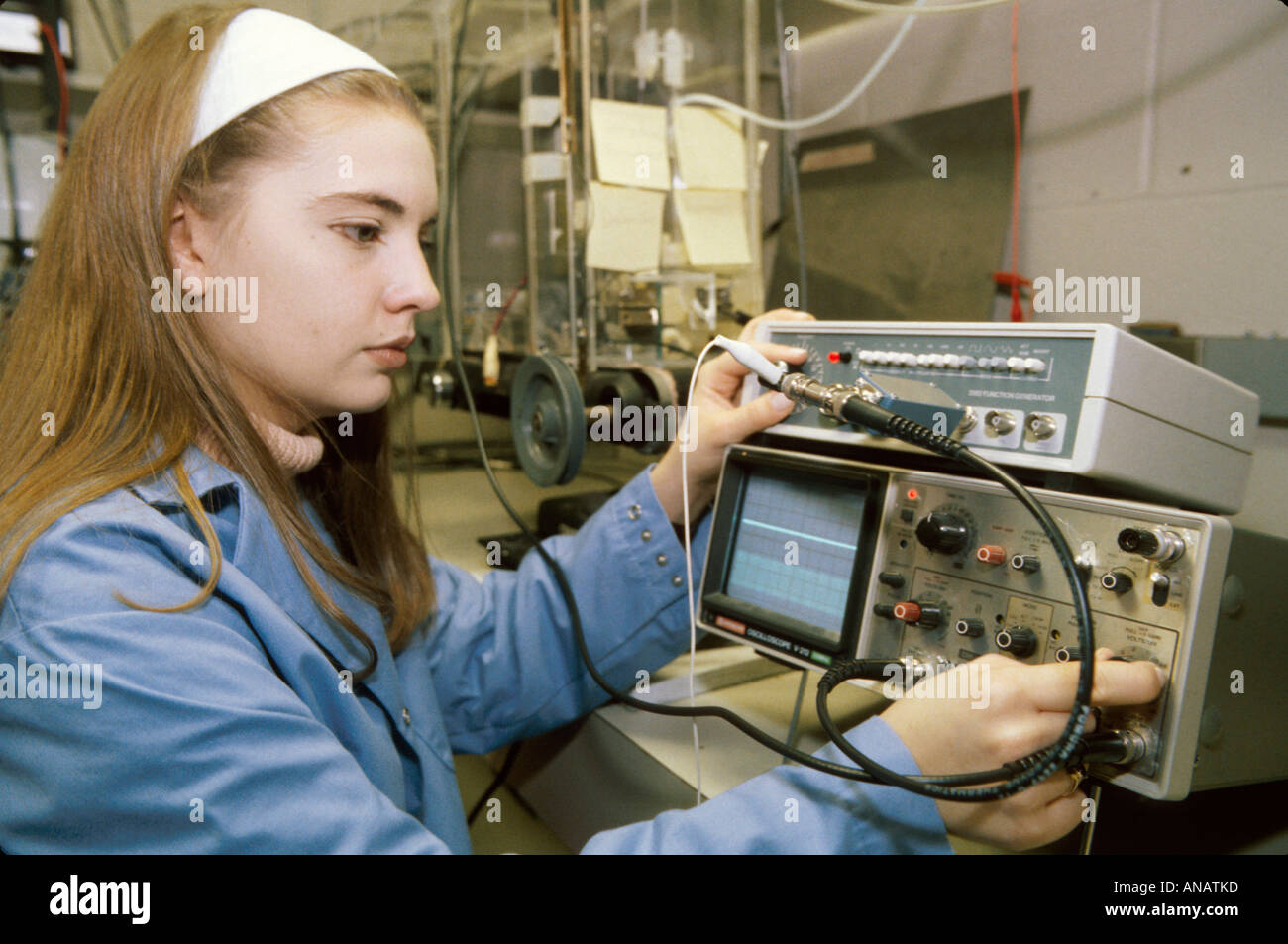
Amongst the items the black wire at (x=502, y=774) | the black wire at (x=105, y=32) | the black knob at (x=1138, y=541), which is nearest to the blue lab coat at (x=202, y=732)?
the black knob at (x=1138, y=541)

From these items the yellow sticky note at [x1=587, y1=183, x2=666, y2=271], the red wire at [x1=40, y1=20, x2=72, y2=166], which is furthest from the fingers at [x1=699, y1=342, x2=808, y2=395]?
the red wire at [x1=40, y1=20, x2=72, y2=166]

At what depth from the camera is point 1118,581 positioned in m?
0.59

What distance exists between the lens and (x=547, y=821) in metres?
1.13

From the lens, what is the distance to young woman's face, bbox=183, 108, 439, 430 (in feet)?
2.49

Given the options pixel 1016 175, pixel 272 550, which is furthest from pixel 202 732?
pixel 1016 175

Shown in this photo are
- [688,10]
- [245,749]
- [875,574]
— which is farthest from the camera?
[688,10]

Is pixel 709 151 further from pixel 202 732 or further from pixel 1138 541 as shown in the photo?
pixel 202 732

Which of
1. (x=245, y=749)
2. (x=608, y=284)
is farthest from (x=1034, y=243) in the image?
(x=245, y=749)

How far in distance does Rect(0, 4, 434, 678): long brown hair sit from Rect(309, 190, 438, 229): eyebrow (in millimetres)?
63

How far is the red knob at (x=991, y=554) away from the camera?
25.9 inches

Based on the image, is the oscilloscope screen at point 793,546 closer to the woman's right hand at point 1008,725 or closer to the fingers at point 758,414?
the fingers at point 758,414

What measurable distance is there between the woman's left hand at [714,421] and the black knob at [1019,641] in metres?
0.31

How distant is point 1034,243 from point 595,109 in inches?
28.3
